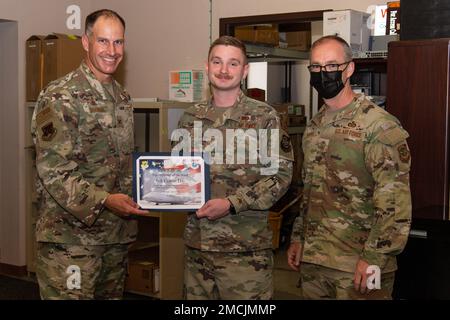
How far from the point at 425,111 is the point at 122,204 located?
154 centimetres

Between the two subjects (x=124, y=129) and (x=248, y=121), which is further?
(x=124, y=129)

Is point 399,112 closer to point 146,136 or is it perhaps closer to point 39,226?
point 39,226

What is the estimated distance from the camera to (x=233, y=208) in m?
2.39

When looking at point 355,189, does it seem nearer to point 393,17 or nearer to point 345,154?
point 345,154

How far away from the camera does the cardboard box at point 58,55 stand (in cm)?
476

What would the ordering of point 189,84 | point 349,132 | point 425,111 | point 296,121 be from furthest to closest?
point 296,121 → point 189,84 → point 425,111 → point 349,132

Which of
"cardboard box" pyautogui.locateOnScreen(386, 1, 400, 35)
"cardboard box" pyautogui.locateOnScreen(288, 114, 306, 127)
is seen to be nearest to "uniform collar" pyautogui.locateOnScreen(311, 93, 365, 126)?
"cardboard box" pyautogui.locateOnScreen(386, 1, 400, 35)

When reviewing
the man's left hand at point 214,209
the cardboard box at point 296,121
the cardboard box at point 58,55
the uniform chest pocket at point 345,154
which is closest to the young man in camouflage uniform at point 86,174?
the man's left hand at point 214,209

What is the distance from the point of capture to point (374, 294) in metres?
2.33

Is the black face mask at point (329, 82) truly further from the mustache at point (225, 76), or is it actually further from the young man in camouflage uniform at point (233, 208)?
the mustache at point (225, 76)

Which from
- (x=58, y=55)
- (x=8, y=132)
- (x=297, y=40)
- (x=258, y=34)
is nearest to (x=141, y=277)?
(x=8, y=132)

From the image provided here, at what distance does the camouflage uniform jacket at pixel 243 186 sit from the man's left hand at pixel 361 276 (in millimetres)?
391

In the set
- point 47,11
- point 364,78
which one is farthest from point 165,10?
point 364,78

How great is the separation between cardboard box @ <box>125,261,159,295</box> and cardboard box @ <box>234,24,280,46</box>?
1892 mm
